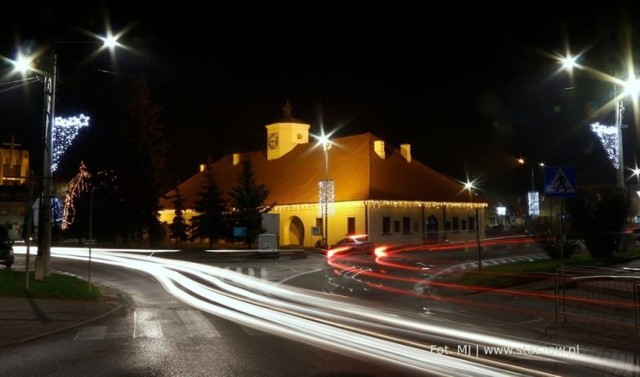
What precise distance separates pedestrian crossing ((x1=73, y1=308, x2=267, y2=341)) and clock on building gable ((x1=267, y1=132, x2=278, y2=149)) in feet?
175

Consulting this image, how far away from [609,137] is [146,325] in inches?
845

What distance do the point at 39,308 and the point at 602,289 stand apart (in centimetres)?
1408

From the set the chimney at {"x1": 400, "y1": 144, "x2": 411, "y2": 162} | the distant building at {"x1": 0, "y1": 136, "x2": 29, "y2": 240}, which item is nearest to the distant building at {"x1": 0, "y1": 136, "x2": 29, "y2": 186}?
the distant building at {"x1": 0, "y1": 136, "x2": 29, "y2": 240}

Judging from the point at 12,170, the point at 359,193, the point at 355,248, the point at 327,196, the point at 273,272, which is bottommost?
the point at 273,272

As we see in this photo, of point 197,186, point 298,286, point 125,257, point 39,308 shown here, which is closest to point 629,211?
point 298,286

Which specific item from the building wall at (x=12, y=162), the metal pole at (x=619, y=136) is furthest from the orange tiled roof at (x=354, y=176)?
the building wall at (x=12, y=162)

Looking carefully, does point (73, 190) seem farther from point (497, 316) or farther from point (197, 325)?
point (497, 316)

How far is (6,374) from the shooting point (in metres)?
8.41

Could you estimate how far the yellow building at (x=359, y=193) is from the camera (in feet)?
171

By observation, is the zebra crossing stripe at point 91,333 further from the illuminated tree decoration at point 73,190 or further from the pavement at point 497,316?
the illuminated tree decoration at point 73,190

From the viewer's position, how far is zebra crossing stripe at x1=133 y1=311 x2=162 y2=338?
468 inches

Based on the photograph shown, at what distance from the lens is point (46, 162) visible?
20734 mm

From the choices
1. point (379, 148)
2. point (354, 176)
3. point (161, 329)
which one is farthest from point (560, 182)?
point (379, 148)

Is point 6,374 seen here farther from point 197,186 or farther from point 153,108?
point 197,186
